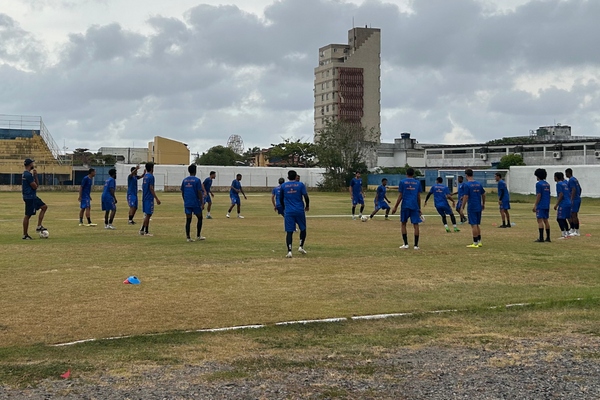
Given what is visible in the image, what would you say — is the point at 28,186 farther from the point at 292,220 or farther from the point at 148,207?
the point at 292,220

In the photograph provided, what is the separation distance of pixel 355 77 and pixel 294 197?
123184mm

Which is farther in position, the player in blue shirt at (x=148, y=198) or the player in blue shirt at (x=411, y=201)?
the player in blue shirt at (x=148, y=198)

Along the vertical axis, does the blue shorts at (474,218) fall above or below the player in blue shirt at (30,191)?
below

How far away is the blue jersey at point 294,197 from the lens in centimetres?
1384

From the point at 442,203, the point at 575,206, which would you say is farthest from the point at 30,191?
the point at 575,206

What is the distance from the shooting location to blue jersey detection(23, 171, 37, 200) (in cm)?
1655

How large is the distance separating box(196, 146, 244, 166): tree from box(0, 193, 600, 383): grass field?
344 ft

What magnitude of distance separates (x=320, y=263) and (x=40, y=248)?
22.0 ft

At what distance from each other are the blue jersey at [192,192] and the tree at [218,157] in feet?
341

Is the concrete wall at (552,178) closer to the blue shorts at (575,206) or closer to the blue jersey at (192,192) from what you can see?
the blue shorts at (575,206)

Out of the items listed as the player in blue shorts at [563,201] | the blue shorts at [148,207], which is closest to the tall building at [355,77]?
the player in blue shorts at [563,201]

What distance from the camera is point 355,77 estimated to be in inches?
5276

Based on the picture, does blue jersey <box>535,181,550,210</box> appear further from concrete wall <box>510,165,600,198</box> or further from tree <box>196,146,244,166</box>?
tree <box>196,146,244,166</box>

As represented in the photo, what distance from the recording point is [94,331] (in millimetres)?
7180
